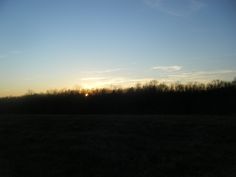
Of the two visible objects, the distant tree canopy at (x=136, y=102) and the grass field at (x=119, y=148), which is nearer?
the grass field at (x=119, y=148)

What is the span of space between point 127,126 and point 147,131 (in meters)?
1.81

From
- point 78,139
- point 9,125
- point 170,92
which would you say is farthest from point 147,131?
point 170,92

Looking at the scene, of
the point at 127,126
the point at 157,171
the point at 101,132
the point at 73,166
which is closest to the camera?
the point at 157,171

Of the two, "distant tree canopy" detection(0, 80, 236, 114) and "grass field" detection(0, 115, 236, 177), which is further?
"distant tree canopy" detection(0, 80, 236, 114)

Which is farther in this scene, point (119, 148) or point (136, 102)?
point (136, 102)

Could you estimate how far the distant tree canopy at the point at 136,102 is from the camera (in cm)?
5031

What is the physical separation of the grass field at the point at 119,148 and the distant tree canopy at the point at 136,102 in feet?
75.8

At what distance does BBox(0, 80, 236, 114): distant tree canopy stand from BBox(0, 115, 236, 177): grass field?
2312 cm

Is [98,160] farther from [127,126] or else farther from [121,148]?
[127,126]

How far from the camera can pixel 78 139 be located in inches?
846

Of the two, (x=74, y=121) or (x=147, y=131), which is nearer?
(x=147, y=131)

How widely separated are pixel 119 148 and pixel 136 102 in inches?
1462

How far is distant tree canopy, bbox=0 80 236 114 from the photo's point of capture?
5031cm

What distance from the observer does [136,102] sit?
5625cm
